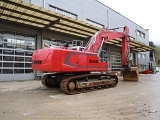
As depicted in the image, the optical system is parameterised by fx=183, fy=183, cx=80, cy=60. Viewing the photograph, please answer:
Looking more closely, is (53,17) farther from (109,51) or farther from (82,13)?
(109,51)

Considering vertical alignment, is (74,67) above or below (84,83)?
above

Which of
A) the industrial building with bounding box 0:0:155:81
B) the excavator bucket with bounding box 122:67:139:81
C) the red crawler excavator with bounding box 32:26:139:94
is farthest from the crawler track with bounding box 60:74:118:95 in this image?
the excavator bucket with bounding box 122:67:139:81

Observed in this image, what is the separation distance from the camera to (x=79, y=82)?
9.41 metres

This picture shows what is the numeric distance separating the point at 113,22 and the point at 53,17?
53.4 feet

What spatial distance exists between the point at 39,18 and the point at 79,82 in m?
7.43

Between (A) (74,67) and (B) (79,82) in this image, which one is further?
(B) (79,82)

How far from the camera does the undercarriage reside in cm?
896

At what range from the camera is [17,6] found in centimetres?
1215

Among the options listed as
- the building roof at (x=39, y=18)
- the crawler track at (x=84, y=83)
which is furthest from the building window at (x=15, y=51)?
the crawler track at (x=84, y=83)

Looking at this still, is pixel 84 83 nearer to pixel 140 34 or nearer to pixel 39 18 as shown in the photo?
pixel 39 18

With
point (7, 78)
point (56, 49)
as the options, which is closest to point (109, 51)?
point (7, 78)

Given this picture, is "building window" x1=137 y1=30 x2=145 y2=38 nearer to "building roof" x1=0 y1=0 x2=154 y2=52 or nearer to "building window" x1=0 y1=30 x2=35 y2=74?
"building roof" x1=0 y1=0 x2=154 y2=52

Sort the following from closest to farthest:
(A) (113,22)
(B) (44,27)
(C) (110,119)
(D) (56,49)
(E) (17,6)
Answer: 1. (C) (110,119)
2. (D) (56,49)
3. (E) (17,6)
4. (B) (44,27)
5. (A) (113,22)

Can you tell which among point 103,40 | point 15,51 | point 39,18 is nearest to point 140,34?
point 39,18
